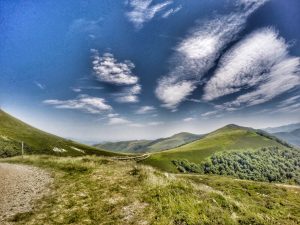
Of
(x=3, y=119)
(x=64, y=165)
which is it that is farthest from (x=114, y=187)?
(x=3, y=119)

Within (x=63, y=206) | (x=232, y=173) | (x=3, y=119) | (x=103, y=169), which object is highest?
(x=3, y=119)

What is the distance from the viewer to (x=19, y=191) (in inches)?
540

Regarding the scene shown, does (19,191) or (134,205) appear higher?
(19,191)

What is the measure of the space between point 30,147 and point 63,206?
114 metres

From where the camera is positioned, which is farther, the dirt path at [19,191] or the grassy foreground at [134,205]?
the dirt path at [19,191]

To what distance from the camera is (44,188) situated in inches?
569

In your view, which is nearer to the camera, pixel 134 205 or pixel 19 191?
pixel 134 205

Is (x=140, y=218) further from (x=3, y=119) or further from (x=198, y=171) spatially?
(x=198, y=171)

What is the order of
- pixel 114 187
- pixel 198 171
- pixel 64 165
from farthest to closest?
1. pixel 198 171
2. pixel 64 165
3. pixel 114 187

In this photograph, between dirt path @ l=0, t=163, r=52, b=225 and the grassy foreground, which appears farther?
dirt path @ l=0, t=163, r=52, b=225

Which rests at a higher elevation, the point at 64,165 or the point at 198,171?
the point at 64,165

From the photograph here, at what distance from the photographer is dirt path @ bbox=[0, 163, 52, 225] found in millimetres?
10992

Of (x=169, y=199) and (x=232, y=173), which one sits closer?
(x=169, y=199)

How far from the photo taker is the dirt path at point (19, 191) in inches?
433
